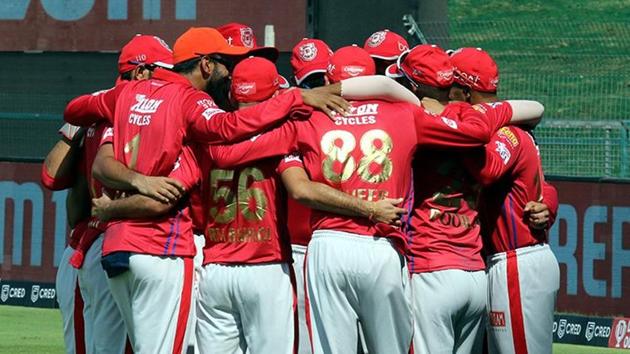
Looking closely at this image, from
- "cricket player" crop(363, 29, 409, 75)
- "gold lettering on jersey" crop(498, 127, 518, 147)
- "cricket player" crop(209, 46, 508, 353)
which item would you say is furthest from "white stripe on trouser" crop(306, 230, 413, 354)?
"cricket player" crop(363, 29, 409, 75)

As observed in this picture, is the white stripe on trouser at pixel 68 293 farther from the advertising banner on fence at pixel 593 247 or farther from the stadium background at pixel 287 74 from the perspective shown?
the advertising banner on fence at pixel 593 247

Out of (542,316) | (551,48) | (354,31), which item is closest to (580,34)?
(551,48)

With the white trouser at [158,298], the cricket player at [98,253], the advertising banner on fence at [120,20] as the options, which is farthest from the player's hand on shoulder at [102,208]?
the advertising banner on fence at [120,20]

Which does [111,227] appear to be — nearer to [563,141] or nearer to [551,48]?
[563,141]

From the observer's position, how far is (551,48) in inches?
827

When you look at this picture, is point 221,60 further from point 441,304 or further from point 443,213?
point 441,304

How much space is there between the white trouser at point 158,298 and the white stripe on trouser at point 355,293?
66 centimetres

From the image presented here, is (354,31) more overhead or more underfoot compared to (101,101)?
more overhead

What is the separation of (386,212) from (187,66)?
1.41 meters

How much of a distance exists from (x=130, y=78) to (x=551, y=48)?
1388 cm

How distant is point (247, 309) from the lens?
279 inches

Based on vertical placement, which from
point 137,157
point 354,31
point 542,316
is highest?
point 354,31

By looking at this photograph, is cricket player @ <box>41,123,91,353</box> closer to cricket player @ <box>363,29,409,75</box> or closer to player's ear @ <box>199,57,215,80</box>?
player's ear @ <box>199,57,215,80</box>

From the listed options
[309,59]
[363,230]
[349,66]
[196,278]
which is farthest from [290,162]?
[309,59]
